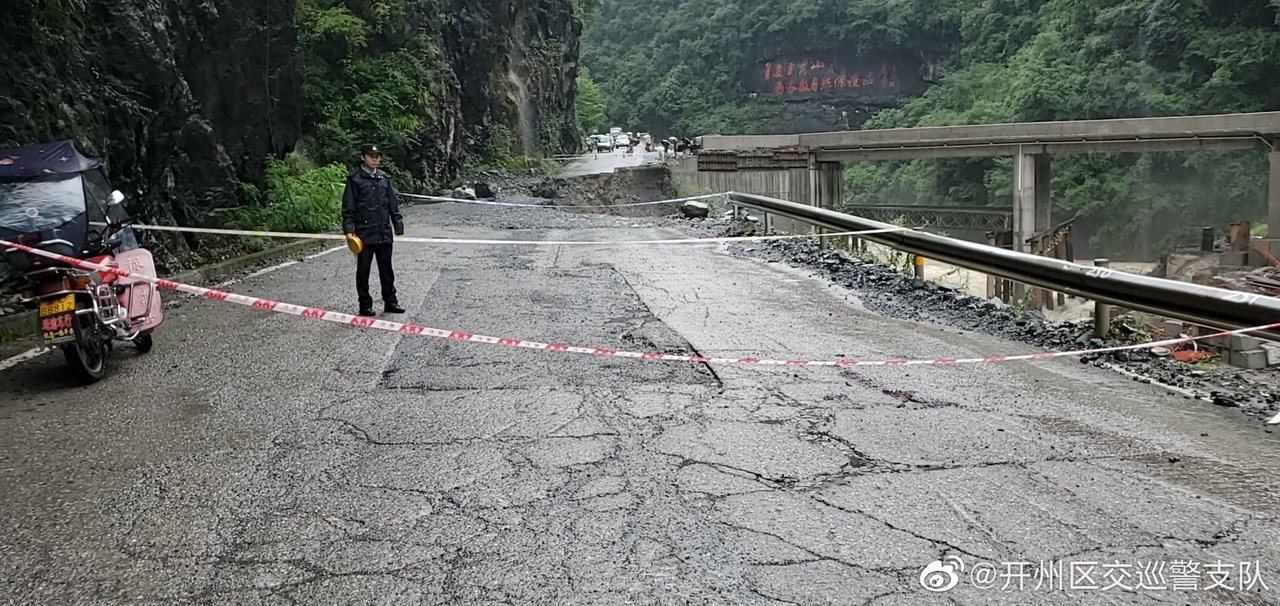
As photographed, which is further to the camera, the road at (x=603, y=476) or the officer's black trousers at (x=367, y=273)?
the officer's black trousers at (x=367, y=273)

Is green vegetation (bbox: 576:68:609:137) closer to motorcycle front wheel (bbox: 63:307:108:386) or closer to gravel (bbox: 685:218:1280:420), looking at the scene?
A: gravel (bbox: 685:218:1280:420)

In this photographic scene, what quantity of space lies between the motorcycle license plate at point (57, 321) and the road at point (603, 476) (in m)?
0.40

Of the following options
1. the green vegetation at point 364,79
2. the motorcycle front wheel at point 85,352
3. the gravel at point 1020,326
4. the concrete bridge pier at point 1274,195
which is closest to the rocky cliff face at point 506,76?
the green vegetation at point 364,79

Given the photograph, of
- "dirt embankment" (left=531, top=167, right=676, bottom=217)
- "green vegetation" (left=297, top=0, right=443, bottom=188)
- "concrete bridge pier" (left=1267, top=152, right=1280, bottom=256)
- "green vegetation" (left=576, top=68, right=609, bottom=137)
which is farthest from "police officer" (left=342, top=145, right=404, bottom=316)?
"green vegetation" (left=576, top=68, right=609, bottom=137)

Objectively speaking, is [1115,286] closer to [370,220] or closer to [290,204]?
[370,220]

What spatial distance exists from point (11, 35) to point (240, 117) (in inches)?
336

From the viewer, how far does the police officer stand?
9.27m

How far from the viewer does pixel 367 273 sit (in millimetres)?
9250

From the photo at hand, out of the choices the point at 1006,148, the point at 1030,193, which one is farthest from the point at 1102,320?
the point at 1030,193

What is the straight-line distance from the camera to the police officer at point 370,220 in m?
9.27

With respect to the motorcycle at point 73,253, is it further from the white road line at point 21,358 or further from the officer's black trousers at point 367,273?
the officer's black trousers at point 367,273

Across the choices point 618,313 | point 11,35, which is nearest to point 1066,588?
point 618,313

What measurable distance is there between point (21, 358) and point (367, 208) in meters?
3.08

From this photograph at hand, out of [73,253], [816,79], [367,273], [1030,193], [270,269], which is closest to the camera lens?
[73,253]
